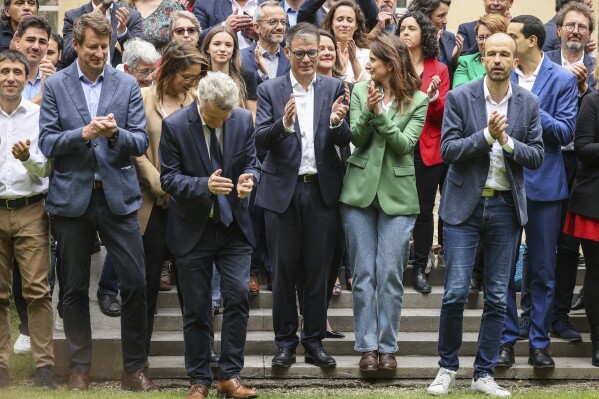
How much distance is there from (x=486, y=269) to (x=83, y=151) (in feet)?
10.9

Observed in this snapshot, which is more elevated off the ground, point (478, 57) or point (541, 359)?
point (478, 57)

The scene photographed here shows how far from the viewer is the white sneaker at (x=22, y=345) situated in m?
10.3

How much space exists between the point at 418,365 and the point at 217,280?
1.96 metres

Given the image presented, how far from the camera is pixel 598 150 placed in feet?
33.1

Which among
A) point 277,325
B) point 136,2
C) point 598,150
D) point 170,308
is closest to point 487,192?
point 598,150

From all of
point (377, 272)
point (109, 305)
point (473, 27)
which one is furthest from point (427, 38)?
point (109, 305)

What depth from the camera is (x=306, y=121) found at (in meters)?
9.99

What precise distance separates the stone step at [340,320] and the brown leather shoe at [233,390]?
1.49 meters

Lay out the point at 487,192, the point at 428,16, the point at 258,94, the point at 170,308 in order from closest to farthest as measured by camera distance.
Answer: the point at 487,192 → the point at 258,94 → the point at 170,308 → the point at 428,16

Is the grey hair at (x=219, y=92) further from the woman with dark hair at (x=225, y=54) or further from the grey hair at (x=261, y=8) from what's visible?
the grey hair at (x=261, y=8)

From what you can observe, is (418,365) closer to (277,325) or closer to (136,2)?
(277,325)

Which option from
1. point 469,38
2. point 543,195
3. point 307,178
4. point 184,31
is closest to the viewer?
point 307,178

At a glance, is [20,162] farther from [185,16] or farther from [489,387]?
[489,387]

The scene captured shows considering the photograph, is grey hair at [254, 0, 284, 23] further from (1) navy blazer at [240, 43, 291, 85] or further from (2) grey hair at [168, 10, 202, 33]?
(2) grey hair at [168, 10, 202, 33]
